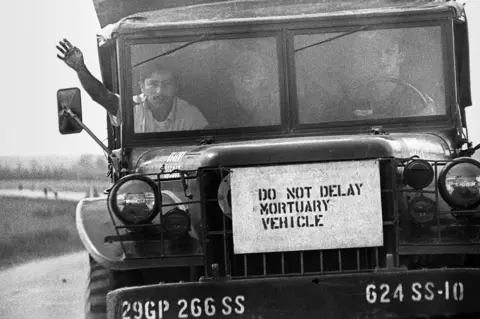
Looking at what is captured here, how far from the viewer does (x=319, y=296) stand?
7086 millimetres

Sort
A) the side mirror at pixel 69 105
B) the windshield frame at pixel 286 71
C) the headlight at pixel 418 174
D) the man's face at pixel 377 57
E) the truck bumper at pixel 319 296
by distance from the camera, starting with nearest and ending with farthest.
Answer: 1. the truck bumper at pixel 319 296
2. the headlight at pixel 418 174
3. the windshield frame at pixel 286 71
4. the man's face at pixel 377 57
5. the side mirror at pixel 69 105

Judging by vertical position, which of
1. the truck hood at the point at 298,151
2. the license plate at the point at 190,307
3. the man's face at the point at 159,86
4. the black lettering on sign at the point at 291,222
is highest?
the man's face at the point at 159,86

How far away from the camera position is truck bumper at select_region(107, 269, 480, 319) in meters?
7.07

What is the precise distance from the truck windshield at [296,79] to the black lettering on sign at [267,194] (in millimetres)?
1504


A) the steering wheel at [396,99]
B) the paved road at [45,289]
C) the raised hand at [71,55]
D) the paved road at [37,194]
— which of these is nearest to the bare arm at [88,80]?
the raised hand at [71,55]

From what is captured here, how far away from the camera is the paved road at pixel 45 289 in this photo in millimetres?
12992

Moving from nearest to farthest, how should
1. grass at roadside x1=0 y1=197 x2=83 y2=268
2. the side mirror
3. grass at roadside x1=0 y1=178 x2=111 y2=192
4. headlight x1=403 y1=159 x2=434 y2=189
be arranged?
1. headlight x1=403 y1=159 x2=434 y2=189
2. the side mirror
3. grass at roadside x1=0 y1=197 x2=83 y2=268
4. grass at roadside x1=0 y1=178 x2=111 y2=192

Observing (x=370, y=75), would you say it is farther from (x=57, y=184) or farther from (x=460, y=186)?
(x=57, y=184)

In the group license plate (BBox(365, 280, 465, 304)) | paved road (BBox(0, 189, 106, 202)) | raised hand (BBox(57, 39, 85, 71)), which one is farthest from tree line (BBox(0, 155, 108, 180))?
license plate (BBox(365, 280, 465, 304))

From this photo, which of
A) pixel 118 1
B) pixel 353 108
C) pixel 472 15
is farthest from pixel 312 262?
pixel 472 15

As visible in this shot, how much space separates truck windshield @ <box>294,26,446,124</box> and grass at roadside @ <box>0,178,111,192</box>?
9.30m

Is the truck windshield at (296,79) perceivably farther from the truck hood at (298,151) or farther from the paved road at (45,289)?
the paved road at (45,289)

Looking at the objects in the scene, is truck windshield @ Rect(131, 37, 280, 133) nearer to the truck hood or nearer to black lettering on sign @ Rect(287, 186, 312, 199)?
the truck hood

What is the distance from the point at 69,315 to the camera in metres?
12.6
